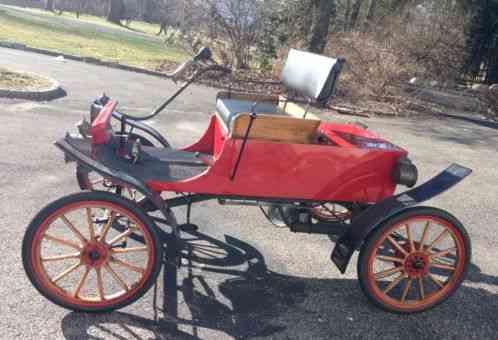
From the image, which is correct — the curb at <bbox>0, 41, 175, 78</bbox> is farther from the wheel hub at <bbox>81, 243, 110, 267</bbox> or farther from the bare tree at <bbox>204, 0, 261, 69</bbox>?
the wheel hub at <bbox>81, 243, 110, 267</bbox>

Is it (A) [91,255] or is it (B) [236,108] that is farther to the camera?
(B) [236,108]

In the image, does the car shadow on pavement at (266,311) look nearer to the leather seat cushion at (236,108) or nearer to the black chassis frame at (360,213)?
the black chassis frame at (360,213)

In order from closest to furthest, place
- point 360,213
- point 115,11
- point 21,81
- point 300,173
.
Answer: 1. point 300,173
2. point 360,213
3. point 21,81
4. point 115,11

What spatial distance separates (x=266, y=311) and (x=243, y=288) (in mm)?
298

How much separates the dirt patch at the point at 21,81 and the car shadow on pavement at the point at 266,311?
6.05 metres

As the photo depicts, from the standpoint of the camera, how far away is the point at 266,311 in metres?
3.05

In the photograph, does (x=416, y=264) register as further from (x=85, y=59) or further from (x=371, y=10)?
(x=371, y=10)

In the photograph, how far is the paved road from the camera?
2783mm

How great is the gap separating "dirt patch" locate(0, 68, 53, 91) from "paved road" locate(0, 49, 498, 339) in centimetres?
225

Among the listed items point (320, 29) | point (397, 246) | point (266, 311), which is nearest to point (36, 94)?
point (266, 311)

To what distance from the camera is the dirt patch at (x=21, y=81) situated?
8273mm

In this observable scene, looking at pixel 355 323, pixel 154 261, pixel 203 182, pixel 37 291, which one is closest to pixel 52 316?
pixel 37 291

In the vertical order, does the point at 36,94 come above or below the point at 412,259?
below

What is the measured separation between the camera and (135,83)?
11.1 meters
